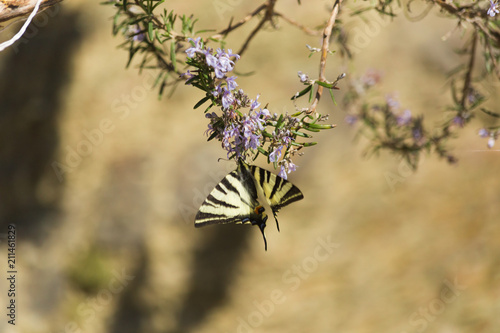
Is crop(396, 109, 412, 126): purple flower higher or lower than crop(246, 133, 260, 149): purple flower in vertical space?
higher

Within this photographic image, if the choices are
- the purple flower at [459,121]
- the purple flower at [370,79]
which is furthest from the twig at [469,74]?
the purple flower at [370,79]

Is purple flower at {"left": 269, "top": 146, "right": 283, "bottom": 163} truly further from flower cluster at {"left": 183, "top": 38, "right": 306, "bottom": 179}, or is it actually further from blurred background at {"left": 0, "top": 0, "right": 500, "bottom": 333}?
blurred background at {"left": 0, "top": 0, "right": 500, "bottom": 333}

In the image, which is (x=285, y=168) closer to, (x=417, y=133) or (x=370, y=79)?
(x=417, y=133)

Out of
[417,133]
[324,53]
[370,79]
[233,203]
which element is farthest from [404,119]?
[233,203]

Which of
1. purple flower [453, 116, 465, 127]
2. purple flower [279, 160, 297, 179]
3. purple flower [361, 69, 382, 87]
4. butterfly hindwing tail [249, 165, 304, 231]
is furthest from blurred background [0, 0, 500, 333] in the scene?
purple flower [279, 160, 297, 179]

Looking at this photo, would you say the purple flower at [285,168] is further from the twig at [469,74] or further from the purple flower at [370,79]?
the purple flower at [370,79]

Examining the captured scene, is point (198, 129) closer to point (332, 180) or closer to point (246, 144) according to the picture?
point (332, 180)
